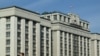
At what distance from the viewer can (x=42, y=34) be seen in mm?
83938

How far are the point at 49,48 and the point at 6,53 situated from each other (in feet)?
67.2

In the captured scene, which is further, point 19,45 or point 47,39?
point 47,39

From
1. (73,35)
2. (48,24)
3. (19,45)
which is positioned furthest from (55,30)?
(19,45)

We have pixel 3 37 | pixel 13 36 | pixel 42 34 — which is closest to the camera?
pixel 13 36

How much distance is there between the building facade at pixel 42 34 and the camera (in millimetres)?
70688

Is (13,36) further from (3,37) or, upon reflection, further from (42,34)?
(42,34)

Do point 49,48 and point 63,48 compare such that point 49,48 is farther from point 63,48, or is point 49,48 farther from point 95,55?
point 95,55

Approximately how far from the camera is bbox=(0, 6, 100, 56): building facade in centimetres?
7069

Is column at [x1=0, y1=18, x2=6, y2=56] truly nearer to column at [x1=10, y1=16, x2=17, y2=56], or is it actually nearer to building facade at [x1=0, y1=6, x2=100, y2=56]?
building facade at [x1=0, y1=6, x2=100, y2=56]

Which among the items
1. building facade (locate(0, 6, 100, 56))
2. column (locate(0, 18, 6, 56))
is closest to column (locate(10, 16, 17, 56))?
building facade (locate(0, 6, 100, 56))

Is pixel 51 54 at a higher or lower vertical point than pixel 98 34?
lower

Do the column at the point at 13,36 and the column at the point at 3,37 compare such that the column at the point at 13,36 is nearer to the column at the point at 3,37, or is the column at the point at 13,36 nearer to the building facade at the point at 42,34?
the building facade at the point at 42,34

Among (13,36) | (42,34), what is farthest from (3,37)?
(42,34)

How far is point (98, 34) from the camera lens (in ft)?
408
